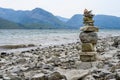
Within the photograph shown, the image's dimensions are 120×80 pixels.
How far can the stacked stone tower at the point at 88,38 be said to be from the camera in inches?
580

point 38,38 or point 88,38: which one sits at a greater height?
point 88,38

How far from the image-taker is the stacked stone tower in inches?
580

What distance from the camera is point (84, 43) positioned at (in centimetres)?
1495

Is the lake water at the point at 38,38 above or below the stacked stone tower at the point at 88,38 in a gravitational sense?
below

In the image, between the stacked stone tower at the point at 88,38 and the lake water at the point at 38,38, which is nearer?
the stacked stone tower at the point at 88,38

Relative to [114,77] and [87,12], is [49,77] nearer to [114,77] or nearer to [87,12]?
[114,77]

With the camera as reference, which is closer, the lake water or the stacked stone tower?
the stacked stone tower

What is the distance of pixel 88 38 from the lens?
→ 14.8m

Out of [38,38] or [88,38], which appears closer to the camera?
[88,38]

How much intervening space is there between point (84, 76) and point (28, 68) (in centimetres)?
466

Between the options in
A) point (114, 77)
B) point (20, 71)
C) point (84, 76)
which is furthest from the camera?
point (20, 71)

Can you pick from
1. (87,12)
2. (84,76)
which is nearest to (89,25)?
(87,12)

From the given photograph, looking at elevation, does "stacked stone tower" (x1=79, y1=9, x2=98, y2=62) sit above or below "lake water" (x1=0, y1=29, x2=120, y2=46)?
above

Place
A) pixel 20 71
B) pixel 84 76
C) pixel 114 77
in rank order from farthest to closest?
pixel 20 71, pixel 84 76, pixel 114 77
